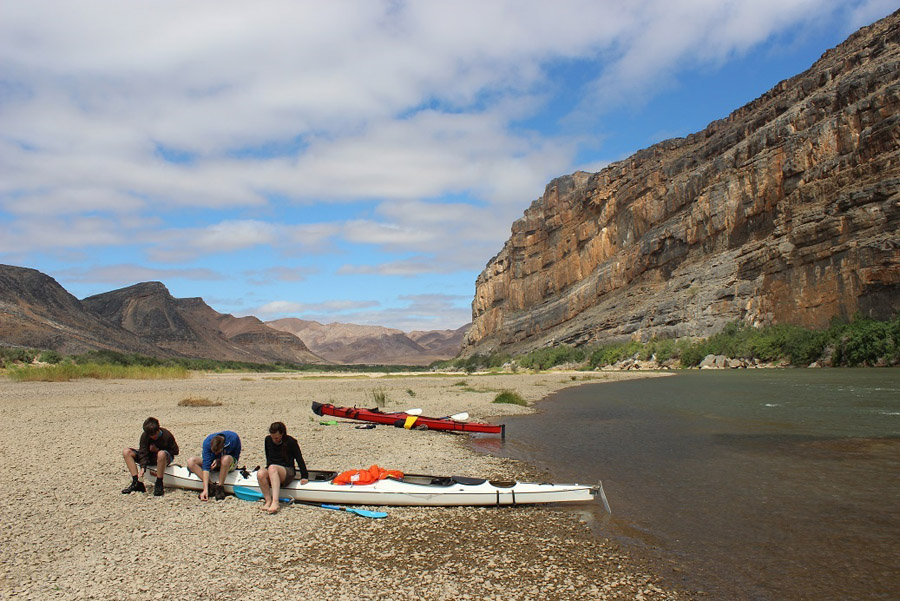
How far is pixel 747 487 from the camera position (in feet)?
31.0

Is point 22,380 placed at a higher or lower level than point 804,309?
lower

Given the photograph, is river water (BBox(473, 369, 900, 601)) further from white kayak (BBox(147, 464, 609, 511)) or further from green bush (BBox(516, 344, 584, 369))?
green bush (BBox(516, 344, 584, 369))

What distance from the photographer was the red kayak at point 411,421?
A: 15914 mm

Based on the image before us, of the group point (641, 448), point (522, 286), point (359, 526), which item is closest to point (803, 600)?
point (359, 526)

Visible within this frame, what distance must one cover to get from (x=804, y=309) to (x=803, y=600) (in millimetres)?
58102

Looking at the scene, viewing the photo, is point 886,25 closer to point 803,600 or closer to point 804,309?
point 804,309

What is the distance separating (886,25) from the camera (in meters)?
65.8

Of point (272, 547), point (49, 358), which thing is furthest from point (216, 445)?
point (49, 358)

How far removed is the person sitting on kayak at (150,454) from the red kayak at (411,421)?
849 cm

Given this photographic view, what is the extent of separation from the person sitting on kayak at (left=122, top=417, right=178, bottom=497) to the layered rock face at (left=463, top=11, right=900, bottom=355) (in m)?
54.6

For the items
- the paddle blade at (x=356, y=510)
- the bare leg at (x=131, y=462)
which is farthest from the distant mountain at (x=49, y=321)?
the paddle blade at (x=356, y=510)

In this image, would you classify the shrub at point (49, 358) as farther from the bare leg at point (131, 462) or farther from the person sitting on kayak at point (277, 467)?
the person sitting on kayak at point (277, 467)

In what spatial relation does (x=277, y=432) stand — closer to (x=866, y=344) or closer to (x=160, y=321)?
(x=866, y=344)

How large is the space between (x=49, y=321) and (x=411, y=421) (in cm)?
9094
